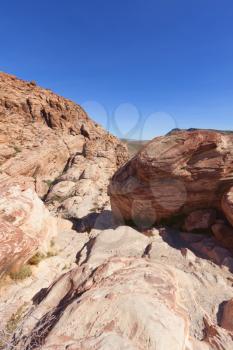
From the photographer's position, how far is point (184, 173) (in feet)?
32.2

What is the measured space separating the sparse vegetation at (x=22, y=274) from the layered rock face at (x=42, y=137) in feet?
53.5

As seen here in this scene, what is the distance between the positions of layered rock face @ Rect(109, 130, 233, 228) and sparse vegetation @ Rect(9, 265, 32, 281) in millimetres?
5879

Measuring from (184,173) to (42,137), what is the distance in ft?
76.0

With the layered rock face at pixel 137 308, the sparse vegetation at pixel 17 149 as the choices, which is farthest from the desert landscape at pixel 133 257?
the sparse vegetation at pixel 17 149

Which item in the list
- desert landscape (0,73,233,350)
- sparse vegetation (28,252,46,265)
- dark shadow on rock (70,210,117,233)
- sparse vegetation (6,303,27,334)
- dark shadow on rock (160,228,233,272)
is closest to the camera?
desert landscape (0,73,233,350)

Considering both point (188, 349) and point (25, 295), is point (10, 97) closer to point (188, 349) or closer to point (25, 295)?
point (25, 295)

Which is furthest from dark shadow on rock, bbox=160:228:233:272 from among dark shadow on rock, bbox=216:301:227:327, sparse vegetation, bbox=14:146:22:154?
sparse vegetation, bbox=14:146:22:154

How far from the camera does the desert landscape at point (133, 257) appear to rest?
4039 mm

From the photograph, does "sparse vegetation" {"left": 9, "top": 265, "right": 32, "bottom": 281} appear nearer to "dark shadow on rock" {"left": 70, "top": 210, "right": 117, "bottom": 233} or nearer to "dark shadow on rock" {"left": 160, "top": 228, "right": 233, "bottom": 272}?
"dark shadow on rock" {"left": 160, "top": 228, "right": 233, "bottom": 272}

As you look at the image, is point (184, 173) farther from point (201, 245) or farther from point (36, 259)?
point (36, 259)

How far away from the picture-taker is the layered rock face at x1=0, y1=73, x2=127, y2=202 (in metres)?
24.7

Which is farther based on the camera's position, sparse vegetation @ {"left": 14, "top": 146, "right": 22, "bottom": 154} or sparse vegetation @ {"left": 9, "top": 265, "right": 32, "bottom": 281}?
sparse vegetation @ {"left": 14, "top": 146, "right": 22, "bottom": 154}

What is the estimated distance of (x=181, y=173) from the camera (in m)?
9.84

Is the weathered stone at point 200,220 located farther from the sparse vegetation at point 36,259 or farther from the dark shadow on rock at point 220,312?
the sparse vegetation at point 36,259
